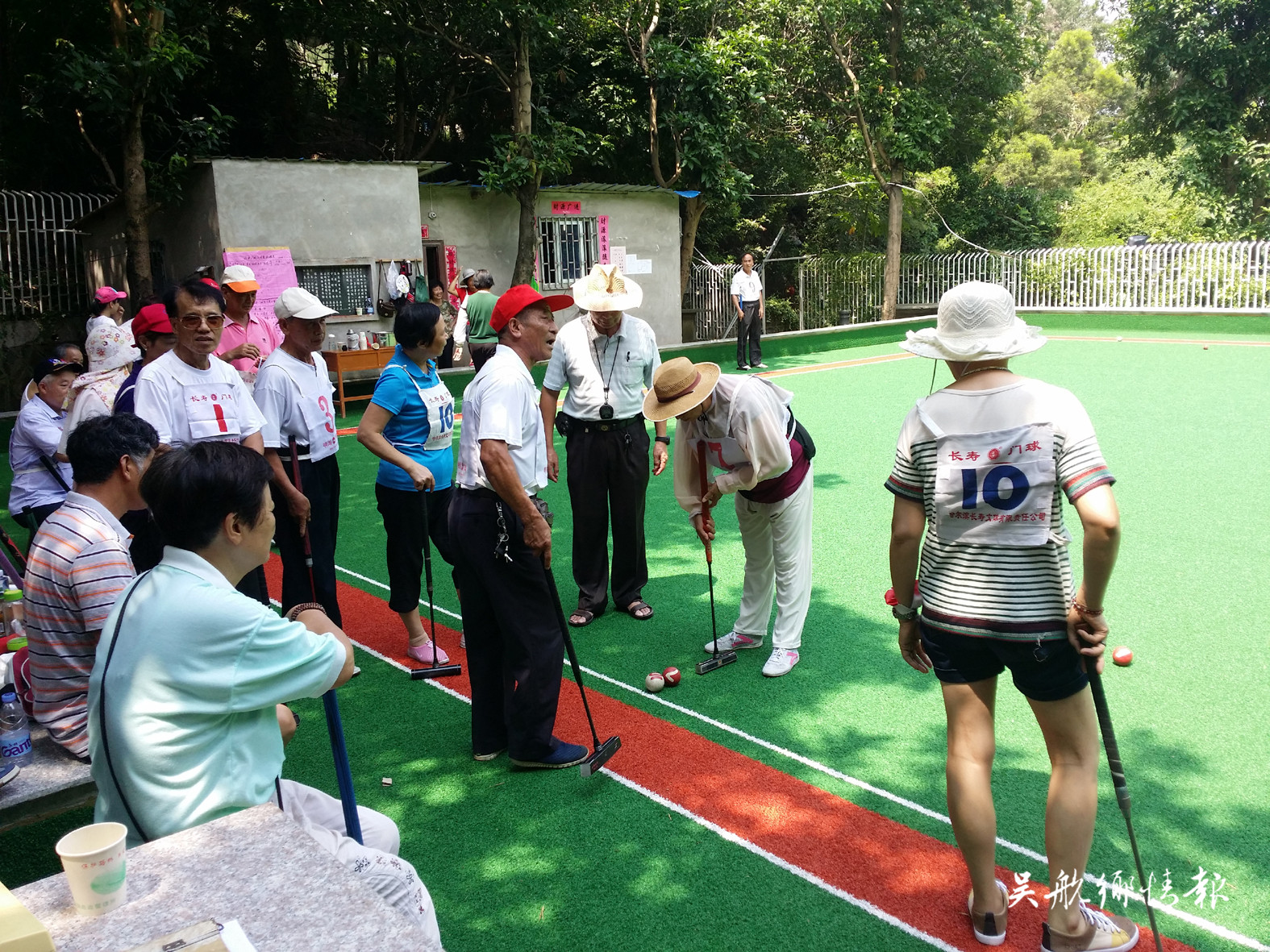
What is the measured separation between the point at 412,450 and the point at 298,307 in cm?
91

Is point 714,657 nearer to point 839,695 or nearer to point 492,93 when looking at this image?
point 839,695

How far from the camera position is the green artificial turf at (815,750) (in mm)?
3424

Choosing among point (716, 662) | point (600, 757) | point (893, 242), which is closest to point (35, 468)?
point (600, 757)

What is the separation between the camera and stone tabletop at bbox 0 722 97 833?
3.06 meters

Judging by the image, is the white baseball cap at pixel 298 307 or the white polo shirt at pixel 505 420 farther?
the white baseball cap at pixel 298 307

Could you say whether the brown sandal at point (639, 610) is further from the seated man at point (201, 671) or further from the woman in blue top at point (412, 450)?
the seated man at point (201, 671)

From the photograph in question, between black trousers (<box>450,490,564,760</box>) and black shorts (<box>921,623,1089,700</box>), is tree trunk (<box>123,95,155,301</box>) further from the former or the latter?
black shorts (<box>921,623,1089,700</box>)

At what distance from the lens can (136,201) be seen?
1391 centimetres

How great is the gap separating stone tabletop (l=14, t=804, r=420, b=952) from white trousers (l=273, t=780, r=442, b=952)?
11 centimetres

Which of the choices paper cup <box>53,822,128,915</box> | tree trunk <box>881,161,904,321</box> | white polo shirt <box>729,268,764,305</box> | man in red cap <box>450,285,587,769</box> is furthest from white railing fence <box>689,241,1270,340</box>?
paper cup <box>53,822,128,915</box>

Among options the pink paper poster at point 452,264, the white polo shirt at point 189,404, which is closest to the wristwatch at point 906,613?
the white polo shirt at point 189,404

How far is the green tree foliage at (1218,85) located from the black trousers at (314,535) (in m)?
26.2

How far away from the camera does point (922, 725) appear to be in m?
4.65

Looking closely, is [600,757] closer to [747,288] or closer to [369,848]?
[369,848]
